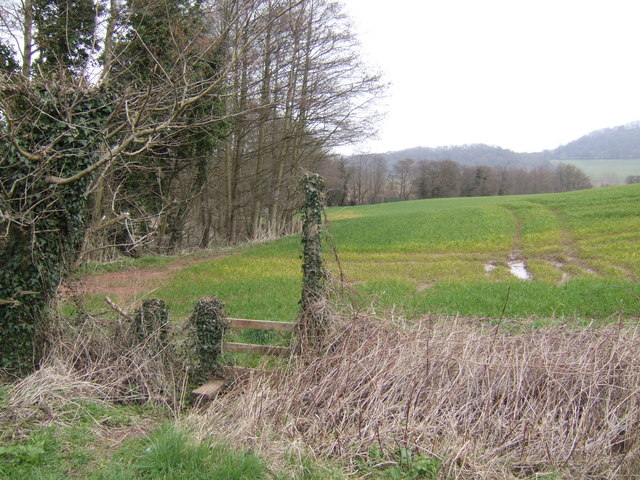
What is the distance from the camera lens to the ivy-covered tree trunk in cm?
551

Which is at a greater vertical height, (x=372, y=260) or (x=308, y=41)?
(x=308, y=41)

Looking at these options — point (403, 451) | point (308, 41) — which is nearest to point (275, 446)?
point (403, 451)

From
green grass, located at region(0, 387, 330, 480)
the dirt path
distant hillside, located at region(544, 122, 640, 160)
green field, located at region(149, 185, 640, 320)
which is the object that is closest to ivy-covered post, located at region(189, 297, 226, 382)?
green grass, located at region(0, 387, 330, 480)

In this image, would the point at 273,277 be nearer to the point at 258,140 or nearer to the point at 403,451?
the point at 403,451

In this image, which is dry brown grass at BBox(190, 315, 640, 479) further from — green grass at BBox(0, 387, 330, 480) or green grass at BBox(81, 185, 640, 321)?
green grass at BBox(81, 185, 640, 321)

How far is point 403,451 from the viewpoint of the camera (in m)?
3.80

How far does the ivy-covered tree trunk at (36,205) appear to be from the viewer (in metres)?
5.51

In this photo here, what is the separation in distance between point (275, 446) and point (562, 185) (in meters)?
88.2

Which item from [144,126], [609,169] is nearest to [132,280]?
[144,126]

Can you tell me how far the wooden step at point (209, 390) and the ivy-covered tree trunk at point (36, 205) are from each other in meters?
2.10

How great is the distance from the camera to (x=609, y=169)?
107 m

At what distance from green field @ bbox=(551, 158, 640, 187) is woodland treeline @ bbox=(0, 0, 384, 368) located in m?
76.5

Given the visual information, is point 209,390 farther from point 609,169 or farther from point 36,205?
point 609,169

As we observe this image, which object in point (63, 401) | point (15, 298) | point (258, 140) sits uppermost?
point (258, 140)
